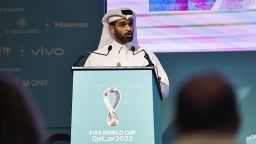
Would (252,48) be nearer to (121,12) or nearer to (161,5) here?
(161,5)

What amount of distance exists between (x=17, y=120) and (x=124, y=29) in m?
2.58

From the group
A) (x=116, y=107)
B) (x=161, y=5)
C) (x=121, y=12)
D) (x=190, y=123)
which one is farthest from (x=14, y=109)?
(x=161, y=5)

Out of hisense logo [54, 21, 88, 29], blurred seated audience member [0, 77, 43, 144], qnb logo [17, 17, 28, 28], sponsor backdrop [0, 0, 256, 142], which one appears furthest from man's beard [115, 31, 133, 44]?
blurred seated audience member [0, 77, 43, 144]

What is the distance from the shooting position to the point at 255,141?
172 inches

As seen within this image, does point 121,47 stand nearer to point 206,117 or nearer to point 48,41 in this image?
point 48,41

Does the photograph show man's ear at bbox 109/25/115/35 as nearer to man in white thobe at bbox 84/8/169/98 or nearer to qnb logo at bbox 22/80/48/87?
man in white thobe at bbox 84/8/169/98

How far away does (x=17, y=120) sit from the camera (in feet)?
3.08

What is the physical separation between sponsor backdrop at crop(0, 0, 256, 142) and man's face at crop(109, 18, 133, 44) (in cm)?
106

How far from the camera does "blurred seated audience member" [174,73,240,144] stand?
1.13m

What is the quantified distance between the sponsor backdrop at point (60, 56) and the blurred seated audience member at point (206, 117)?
10.4 ft

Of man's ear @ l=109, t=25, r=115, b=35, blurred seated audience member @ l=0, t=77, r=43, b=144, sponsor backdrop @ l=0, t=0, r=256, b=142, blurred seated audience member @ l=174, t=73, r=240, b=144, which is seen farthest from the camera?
sponsor backdrop @ l=0, t=0, r=256, b=142

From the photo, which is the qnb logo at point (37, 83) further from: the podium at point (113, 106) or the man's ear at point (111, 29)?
the podium at point (113, 106)

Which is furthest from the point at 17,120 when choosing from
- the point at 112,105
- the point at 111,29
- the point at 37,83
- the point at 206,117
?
the point at 37,83

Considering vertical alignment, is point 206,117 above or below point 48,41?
above
